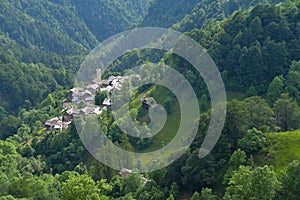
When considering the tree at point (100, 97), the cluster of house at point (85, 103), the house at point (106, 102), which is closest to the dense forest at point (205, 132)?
the tree at point (100, 97)

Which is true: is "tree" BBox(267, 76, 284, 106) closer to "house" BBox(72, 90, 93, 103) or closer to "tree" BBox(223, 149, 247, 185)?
"tree" BBox(223, 149, 247, 185)

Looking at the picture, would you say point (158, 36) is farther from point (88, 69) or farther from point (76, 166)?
A: point (76, 166)

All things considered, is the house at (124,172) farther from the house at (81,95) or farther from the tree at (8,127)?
the tree at (8,127)

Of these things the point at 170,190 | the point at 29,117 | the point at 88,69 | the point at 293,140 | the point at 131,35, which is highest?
the point at 131,35

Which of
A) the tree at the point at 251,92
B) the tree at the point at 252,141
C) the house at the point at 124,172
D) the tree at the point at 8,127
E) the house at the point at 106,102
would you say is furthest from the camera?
the tree at the point at 8,127

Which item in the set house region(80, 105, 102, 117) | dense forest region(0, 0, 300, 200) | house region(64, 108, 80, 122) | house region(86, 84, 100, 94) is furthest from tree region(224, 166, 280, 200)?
house region(86, 84, 100, 94)

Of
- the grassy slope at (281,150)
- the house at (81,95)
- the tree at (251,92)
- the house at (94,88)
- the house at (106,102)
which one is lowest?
the grassy slope at (281,150)

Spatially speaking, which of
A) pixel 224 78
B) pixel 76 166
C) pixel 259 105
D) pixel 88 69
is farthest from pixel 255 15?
pixel 88 69
